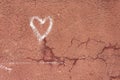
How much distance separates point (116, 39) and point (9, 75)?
3.53 ft

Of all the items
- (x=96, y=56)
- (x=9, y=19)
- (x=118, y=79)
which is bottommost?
(x=118, y=79)

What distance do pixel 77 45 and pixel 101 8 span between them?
0.41 metres

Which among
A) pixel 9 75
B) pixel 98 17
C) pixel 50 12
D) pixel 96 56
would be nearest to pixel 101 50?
pixel 96 56

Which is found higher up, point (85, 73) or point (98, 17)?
point (98, 17)

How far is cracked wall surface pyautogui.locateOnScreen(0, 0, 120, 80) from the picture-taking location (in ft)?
10.8

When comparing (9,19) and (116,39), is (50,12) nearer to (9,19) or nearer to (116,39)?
(9,19)

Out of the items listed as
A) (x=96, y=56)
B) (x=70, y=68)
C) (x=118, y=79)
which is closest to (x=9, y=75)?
(x=70, y=68)

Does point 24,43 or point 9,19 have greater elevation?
point 9,19

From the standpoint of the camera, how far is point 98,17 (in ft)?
10.9

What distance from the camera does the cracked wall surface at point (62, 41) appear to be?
10.8ft

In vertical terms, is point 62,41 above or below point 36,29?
below

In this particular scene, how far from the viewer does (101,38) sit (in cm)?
337

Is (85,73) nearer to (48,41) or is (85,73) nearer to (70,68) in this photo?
(70,68)

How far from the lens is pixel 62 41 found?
11.0 feet
